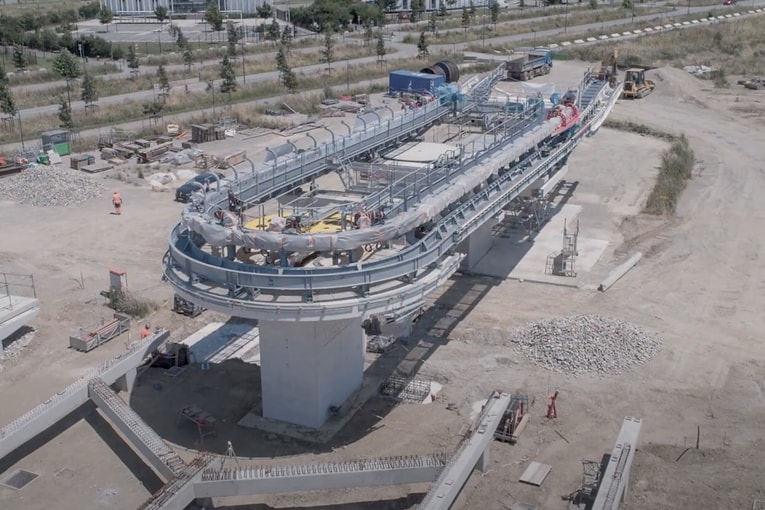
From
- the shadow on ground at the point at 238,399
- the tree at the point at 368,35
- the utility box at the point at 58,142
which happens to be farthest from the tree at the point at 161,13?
the shadow on ground at the point at 238,399

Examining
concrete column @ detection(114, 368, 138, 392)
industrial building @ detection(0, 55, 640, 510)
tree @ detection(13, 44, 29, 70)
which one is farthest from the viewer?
tree @ detection(13, 44, 29, 70)

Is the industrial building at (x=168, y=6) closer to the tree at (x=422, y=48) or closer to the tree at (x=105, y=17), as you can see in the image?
the tree at (x=105, y=17)

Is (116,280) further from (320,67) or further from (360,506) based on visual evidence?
(320,67)

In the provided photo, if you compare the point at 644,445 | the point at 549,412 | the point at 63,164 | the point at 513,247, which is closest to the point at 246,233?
the point at 549,412

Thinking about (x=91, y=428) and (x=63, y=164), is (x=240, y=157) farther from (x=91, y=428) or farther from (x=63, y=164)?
(x=91, y=428)

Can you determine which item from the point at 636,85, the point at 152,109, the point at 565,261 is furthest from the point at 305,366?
the point at 636,85

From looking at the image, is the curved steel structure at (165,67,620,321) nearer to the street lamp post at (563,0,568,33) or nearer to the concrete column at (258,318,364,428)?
the concrete column at (258,318,364,428)

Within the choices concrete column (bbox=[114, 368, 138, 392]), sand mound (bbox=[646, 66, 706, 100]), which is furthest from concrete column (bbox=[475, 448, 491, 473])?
sand mound (bbox=[646, 66, 706, 100])
